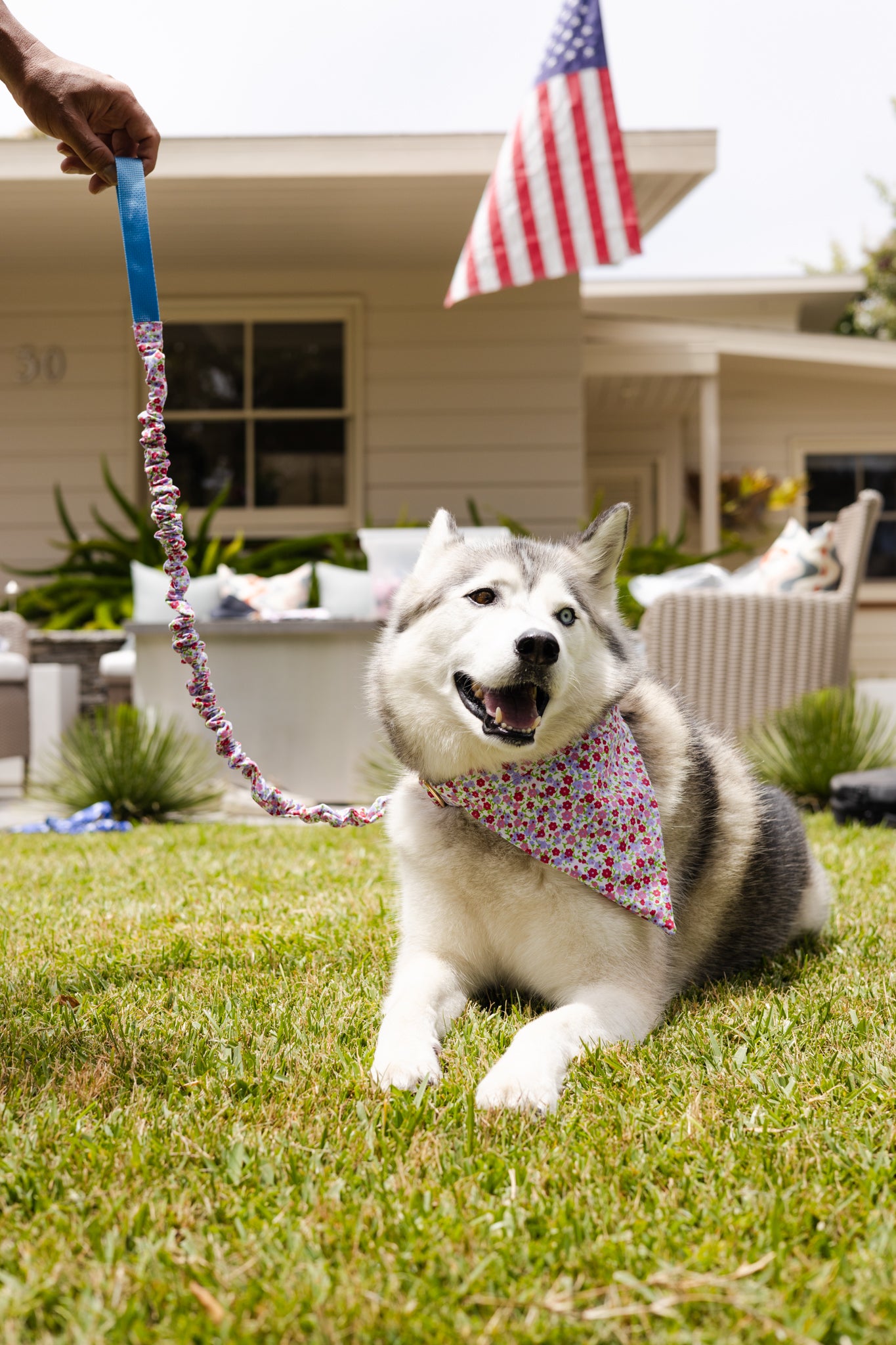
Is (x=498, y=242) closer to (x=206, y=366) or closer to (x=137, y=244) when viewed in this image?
(x=206, y=366)

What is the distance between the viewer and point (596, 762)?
2.33 meters

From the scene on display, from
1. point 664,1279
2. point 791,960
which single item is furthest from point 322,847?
point 664,1279

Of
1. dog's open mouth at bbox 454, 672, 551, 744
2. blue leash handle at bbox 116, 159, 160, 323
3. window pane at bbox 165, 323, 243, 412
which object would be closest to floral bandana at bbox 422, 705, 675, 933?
dog's open mouth at bbox 454, 672, 551, 744

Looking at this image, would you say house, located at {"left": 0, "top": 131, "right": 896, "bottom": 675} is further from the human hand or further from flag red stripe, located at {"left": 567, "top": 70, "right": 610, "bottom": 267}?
the human hand

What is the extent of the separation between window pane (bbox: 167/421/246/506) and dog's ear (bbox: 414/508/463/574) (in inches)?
305

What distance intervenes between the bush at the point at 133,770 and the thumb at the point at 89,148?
13.6ft

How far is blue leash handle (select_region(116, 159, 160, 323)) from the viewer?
2.17m

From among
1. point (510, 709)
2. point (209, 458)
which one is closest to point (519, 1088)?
point (510, 709)

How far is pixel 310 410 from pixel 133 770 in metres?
4.94

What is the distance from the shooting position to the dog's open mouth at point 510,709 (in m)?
2.19

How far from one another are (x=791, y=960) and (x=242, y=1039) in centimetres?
144

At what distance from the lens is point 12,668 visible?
7.11m

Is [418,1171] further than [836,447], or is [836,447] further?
[836,447]

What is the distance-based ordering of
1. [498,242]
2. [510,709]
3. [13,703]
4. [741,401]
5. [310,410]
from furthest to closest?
1. [741,401]
2. [310,410]
3. [498,242]
4. [13,703]
5. [510,709]
